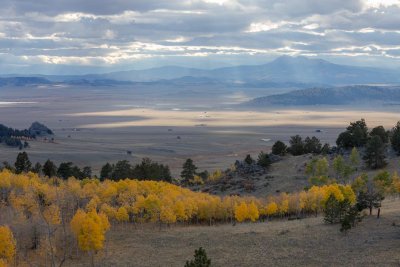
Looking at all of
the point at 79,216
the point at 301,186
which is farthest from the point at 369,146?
the point at 79,216

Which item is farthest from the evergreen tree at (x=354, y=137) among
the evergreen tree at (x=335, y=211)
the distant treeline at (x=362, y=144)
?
the evergreen tree at (x=335, y=211)

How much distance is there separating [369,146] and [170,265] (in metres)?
59.0

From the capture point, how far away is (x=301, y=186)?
319 ft

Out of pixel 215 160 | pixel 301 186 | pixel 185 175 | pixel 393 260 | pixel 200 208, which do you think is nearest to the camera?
pixel 393 260

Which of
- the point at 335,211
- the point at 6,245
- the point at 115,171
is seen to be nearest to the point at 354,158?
the point at 335,211

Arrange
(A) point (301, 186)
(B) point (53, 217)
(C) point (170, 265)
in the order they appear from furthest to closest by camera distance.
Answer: (A) point (301, 186), (B) point (53, 217), (C) point (170, 265)

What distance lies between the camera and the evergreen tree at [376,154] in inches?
3865

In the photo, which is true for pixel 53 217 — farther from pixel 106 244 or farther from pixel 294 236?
pixel 294 236

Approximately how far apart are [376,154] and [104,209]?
54850 mm

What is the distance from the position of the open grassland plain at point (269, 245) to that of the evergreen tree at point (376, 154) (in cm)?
3291

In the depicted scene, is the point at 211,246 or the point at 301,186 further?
the point at 301,186

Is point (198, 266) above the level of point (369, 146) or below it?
below

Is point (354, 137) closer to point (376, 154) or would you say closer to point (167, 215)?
point (376, 154)

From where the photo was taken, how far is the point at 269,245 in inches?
2205
